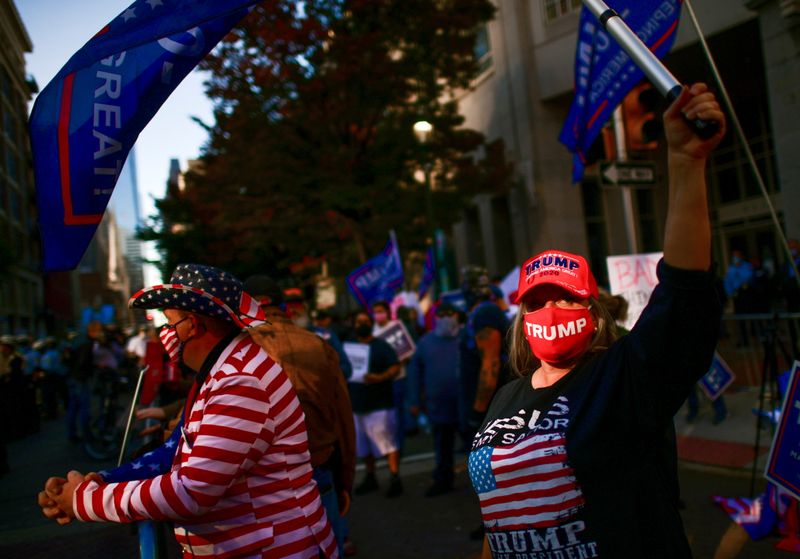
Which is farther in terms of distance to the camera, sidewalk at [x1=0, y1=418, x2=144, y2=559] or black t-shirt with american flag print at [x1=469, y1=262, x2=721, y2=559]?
sidewalk at [x1=0, y1=418, x2=144, y2=559]

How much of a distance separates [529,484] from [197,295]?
A: 1.27 m

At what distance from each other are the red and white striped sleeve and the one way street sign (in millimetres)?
6219

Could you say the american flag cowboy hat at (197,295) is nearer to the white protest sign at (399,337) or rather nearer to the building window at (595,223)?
the white protest sign at (399,337)

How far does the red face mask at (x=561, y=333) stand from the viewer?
7.04ft

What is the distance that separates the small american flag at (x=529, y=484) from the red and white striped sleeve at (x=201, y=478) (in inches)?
30.7

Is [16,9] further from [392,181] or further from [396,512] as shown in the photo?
[392,181]

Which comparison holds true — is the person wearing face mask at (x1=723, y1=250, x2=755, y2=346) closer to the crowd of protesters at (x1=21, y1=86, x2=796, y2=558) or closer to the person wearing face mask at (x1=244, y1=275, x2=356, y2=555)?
the person wearing face mask at (x1=244, y1=275, x2=356, y2=555)

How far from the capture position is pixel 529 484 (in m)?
2.03

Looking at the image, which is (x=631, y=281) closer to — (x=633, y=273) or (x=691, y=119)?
(x=633, y=273)

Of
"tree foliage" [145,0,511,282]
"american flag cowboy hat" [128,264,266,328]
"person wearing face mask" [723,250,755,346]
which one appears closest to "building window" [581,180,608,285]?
"tree foliage" [145,0,511,282]

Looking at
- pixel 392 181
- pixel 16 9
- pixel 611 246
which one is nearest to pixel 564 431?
pixel 16 9

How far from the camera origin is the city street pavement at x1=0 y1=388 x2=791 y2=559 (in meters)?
3.94

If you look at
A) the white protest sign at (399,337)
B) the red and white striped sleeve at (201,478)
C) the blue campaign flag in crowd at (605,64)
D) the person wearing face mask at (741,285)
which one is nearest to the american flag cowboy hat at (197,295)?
the red and white striped sleeve at (201,478)

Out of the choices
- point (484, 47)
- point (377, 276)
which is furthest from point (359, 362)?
point (484, 47)
